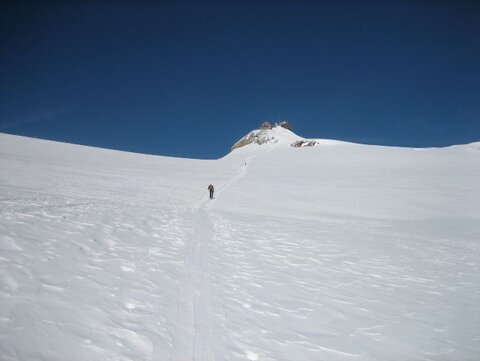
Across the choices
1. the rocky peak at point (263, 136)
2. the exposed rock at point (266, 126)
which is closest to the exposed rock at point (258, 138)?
the rocky peak at point (263, 136)

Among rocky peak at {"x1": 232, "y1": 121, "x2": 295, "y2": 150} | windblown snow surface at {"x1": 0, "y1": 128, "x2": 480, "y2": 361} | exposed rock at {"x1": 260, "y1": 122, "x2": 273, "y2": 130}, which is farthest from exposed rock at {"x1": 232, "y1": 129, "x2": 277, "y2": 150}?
windblown snow surface at {"x1": 0, "y1": 128, "x2": 480, "y2": 361}

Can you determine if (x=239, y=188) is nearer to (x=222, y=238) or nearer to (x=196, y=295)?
(x=222, y=238)

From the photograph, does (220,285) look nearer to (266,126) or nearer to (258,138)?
(258,138)

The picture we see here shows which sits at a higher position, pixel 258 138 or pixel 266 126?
pixel 266 126

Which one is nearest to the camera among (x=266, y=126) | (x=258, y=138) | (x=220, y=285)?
(x=220, y=285)

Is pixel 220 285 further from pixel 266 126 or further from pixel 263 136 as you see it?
pixel 266 126

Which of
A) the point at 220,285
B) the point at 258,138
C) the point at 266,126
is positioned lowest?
the point at 220,285

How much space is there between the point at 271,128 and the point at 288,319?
119434mm

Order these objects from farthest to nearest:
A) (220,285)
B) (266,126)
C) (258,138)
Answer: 1. (266,126)
2. (258,138)
3. (220,285)

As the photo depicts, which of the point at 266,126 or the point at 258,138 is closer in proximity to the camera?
the point at 258,138

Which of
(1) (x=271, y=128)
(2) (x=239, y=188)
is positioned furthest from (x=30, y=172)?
(1) (x=271, y=128)

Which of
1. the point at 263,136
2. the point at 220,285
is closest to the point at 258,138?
the point at 263,136

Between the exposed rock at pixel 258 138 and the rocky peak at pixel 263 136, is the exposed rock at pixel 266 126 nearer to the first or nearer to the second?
the rocky peak at pixel 263 136

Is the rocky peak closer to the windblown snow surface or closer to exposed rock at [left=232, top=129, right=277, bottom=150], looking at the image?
exposed rock at [left=232, top=129, right=277, bottom=150]
